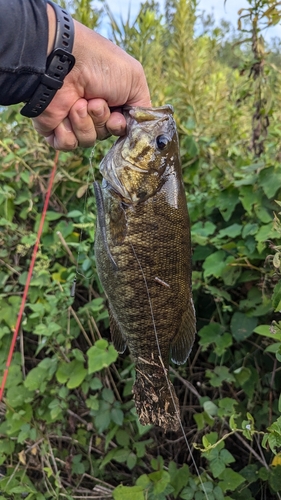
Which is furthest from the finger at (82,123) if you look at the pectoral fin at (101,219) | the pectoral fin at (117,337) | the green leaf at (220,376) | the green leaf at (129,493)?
the green leaf at (129,493)

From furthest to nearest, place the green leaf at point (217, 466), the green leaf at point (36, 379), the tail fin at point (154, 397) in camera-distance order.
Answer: the green leaf at point (36, 379)
the green leaf at point (217, 466)
the tail fin at point (154, 397)

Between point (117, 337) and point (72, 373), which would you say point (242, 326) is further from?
point (72, 373)

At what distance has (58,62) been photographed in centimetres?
134

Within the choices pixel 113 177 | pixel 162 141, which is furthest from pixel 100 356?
pixel 162 141

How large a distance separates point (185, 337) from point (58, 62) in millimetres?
1009

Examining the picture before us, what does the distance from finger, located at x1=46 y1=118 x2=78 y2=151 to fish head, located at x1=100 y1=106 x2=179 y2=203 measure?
0.18m

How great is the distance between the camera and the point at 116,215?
1.46 metres

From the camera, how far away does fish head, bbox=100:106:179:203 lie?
146 centimetres

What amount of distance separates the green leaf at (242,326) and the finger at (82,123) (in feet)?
3.46

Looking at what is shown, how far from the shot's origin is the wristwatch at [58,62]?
132cm

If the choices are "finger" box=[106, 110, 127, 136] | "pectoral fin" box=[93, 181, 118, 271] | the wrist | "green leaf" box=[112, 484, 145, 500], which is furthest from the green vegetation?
the wrist

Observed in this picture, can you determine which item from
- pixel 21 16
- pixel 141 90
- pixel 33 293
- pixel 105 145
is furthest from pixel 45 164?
pixel 21 16

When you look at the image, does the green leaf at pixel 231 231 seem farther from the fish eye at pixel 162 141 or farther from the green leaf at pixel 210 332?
the fish eye at pixel 162 141

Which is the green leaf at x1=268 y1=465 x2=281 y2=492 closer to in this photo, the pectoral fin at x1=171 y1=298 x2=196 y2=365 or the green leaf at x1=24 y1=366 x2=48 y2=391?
the pectoral fin at x1=171 y1=298 x2=196 y2=365
